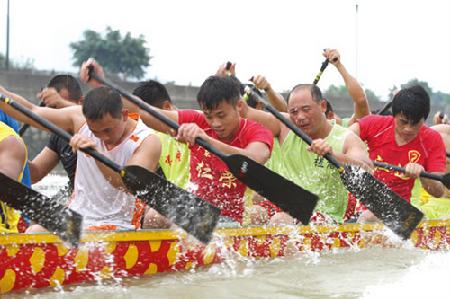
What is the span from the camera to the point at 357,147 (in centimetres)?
571

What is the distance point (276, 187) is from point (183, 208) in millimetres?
780

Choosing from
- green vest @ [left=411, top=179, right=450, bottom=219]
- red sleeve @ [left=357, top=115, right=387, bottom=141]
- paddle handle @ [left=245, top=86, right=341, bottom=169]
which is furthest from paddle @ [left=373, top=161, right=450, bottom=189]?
paddle handle @ [left=245, top=86, right=341, bottom=169]

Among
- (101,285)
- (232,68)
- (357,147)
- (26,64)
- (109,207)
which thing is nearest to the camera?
(101,285)

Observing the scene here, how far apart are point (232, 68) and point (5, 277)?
2799 mm

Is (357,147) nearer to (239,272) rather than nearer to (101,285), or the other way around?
(239,272)

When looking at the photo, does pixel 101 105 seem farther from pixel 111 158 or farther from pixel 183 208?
pixel 183 208

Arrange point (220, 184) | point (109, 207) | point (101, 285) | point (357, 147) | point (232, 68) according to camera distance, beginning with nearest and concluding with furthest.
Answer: point (101, 285) → point (109, 207) → point (220, 184) → point (357, 147) → point (232, 68)

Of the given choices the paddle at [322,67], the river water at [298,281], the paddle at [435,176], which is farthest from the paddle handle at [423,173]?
the paddle at [322,67]

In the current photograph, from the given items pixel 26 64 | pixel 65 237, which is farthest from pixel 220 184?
pixel 26 64

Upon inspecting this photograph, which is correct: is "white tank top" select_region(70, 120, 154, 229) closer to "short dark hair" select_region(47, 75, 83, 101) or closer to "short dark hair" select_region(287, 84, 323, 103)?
"short dark hair" select_region(287, 84, 323, 103)

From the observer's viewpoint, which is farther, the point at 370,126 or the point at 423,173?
the point at 370,126

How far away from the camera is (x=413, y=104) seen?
19.7 ft

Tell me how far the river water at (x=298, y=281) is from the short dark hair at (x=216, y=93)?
3.33 feet

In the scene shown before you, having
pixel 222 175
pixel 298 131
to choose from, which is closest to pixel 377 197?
pixel 298 131
